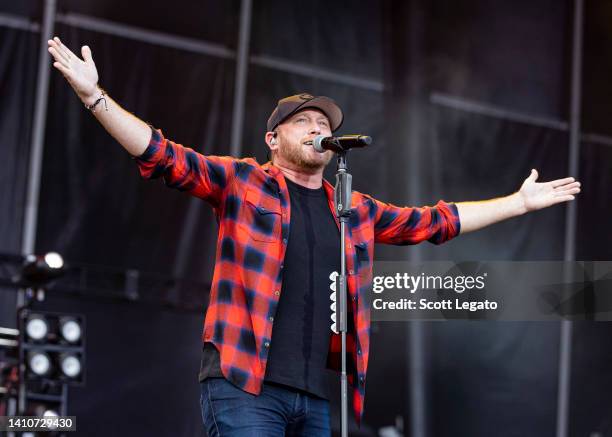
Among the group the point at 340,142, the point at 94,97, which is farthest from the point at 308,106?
the point at 94,97

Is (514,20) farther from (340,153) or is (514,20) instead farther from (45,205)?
(340,153)

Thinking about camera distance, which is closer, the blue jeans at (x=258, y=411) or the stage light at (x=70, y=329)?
the blue jeans at (x=258, y=411)

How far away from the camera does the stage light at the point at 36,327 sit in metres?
5.23

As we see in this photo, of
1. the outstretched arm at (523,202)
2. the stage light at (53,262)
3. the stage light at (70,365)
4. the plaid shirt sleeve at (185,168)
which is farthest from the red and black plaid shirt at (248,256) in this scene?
the stage light at (70,365)

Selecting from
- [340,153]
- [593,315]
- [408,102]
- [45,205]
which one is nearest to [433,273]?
[593,315]

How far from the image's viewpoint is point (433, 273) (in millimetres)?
4031

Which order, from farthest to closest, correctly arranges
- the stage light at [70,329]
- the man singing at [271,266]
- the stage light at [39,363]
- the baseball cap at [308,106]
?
the stage light at [70,329] → the stage light at [39,363] → the baseball cap at [308,106] → the man singing at [271,266]

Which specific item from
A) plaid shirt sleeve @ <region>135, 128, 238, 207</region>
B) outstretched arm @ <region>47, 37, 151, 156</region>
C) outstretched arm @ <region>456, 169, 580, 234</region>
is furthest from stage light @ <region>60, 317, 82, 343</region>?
outstretched arm @ <region>47, 37, 151, 156</region>

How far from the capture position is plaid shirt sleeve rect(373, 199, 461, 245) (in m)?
3.24

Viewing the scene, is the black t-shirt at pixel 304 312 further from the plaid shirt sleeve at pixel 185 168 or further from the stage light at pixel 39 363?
the stage light at pixel 39 363

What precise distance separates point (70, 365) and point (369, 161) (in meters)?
3.19

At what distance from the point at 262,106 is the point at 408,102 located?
136 centimetres

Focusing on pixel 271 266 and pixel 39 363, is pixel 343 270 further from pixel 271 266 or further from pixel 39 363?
pixel 39 363

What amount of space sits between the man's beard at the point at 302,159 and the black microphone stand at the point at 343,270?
0.19 metres
